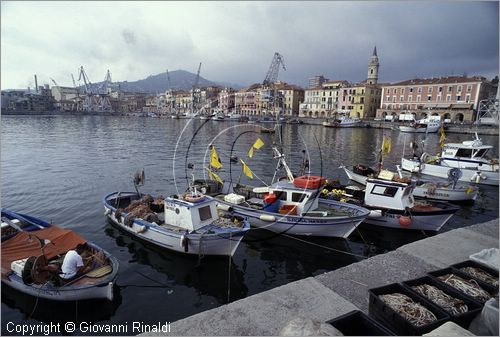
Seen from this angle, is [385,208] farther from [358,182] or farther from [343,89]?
[343,89]

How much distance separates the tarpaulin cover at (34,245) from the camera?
1224 centimetres

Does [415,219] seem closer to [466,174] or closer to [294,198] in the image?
[294,198]

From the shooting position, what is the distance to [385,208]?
18.2m

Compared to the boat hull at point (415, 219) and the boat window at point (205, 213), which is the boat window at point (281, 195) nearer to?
the boat window at point (205, 213)

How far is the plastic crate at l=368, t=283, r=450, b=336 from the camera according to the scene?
4621 mm

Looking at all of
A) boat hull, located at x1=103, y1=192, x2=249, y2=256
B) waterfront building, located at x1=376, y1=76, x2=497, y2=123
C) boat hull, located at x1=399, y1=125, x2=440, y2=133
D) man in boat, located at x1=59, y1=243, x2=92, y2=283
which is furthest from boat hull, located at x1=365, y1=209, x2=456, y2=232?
waterfront building, located at x1=376, y1=76, x2=497, y2=123

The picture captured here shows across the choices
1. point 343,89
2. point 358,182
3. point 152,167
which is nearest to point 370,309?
point 358,182

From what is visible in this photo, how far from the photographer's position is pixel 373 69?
136m

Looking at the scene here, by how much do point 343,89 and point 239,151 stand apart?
93.0 metres

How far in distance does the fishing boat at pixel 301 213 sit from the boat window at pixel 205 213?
291cm

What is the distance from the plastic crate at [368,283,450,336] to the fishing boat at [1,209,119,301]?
9.35 metres

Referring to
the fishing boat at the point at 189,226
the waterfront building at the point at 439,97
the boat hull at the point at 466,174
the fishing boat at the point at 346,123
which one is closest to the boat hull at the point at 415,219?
the fishing boat at the point at 189,226

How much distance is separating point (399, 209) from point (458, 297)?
13351 mm

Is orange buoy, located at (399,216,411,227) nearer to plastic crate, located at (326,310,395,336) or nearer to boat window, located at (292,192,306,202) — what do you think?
boat window, located at (292,192,306,202)
